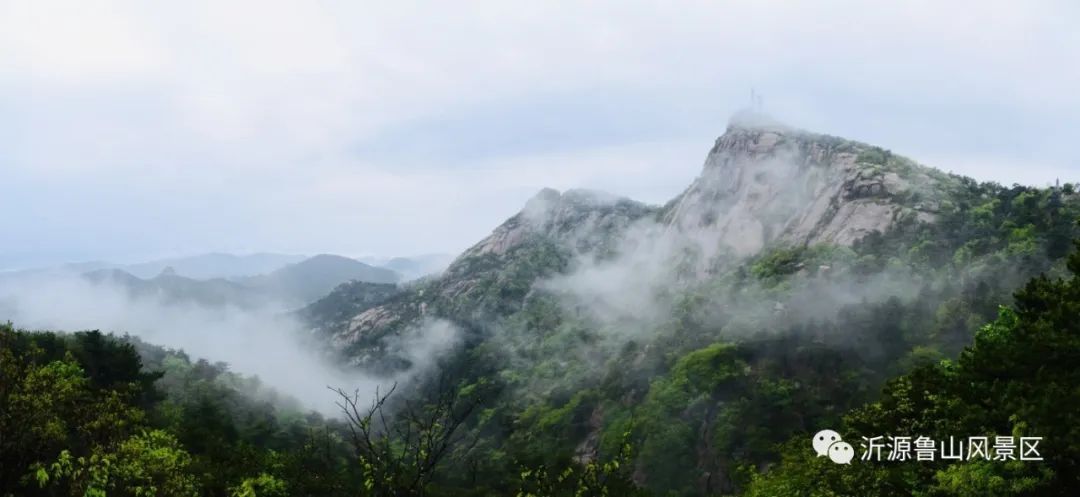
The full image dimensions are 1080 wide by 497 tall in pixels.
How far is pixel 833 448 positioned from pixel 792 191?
138376mm

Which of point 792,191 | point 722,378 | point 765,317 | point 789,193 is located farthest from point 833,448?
point 789,193

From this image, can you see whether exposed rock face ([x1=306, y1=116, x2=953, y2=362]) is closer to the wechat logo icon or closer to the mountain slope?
the mountain slope

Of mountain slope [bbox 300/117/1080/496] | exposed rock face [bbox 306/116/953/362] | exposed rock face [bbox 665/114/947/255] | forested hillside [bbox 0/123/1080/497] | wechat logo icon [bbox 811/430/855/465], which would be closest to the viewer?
forested hillside [bbox 0/123/1080/497]

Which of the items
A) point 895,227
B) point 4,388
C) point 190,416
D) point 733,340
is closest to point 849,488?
point 4,388

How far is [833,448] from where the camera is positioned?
29578mm

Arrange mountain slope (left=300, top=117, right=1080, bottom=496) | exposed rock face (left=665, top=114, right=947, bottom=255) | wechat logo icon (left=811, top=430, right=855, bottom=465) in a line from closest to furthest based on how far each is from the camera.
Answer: wechat logo icon (left=811, top=430, right=855, bottom=465)
mountain slope (left=300, top=117, right=1080, bottom=496)
exposed rock face (left=665, top=114, right=947, bottom=255)

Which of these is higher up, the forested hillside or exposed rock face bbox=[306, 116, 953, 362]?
exposed rock face bbox=[306, 116, 953, 362]

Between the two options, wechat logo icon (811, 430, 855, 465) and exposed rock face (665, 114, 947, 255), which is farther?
exposed rock face (665, 114, 947, 255)

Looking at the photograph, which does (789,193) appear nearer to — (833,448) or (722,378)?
(722,378)

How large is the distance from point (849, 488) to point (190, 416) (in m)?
65.5

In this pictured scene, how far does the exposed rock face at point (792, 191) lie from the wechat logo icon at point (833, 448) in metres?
102

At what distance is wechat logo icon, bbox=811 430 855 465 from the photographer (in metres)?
28.8

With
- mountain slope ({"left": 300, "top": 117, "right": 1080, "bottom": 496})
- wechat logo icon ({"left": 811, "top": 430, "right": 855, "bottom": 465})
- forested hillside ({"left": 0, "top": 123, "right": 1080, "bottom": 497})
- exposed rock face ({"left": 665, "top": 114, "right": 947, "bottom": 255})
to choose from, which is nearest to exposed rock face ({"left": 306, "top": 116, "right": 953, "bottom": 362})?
exposed rock face ({"left": 665, "top": 114, "right": 947, "bottom": 255})

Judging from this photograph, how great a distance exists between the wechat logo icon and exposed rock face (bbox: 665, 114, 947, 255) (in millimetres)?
102240
